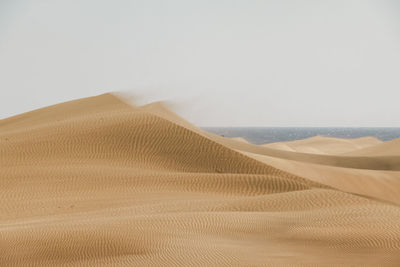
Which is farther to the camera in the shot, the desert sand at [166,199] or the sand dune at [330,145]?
the sand dune at [330,145]

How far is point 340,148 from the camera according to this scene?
190 feet

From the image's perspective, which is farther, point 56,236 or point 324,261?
point 56,236

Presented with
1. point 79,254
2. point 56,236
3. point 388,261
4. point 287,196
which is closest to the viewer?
point 388,261

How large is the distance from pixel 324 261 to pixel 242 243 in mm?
1514

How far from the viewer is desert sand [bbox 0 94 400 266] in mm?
7223

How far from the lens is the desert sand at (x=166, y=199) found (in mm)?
7223

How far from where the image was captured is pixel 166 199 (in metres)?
12.6

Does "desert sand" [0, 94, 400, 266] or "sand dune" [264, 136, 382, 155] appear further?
"sand dune" [264, 136, 382, 155]

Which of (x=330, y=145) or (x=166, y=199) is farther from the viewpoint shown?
(x=330, y=145)

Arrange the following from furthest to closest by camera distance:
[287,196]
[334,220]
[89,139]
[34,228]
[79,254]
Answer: [89,139] < [287,196] < [334,220] < [34,228] < [79,254]

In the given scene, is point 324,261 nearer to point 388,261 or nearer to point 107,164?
point 388,261

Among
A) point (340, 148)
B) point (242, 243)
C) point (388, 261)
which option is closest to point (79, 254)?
point (242, 243)

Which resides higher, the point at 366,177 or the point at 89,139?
the point at 89,139

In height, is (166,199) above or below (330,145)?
above
